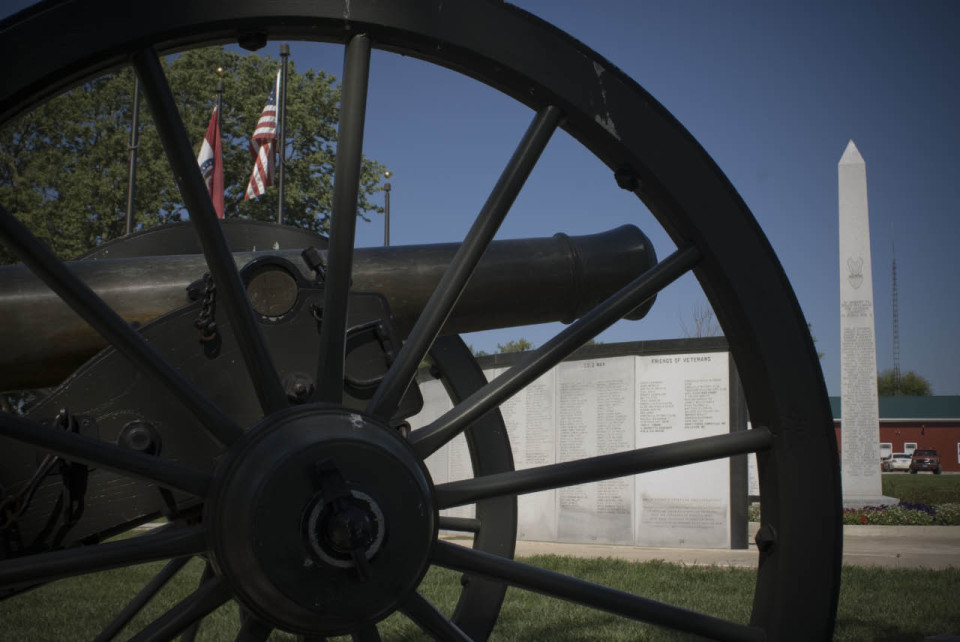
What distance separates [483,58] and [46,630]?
5078mm

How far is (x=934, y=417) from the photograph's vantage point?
199ft

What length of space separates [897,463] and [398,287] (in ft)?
196

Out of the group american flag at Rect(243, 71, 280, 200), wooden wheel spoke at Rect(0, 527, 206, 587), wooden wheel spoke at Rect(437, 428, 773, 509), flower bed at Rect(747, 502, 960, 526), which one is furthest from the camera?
american flag at Rect(243, 71, 280, 200)

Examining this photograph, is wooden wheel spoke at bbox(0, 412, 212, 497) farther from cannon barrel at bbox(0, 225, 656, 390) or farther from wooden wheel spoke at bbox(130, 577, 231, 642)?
cannon barrel at bbox(0, 225, 656, 390)

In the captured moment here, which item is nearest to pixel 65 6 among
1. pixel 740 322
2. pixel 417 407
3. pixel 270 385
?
pixel 270 385

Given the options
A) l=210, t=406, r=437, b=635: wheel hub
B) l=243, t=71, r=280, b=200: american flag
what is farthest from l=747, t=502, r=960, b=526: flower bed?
l=210, t=406, r=437, b=635: wheel hub

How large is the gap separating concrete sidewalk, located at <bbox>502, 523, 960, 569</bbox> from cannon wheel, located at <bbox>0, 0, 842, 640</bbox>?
741cm

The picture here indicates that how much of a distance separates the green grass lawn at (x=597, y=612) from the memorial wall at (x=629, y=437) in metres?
2.52

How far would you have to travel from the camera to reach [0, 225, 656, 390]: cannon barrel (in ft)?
9.17

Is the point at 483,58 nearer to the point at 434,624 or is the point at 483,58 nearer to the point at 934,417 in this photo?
the point at 434,624

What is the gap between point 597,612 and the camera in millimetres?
5961

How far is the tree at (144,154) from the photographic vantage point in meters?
24.8

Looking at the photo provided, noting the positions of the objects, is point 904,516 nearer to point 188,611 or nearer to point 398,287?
point 398,287

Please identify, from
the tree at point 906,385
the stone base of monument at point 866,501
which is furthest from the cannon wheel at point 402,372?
the tree at point 906,385
